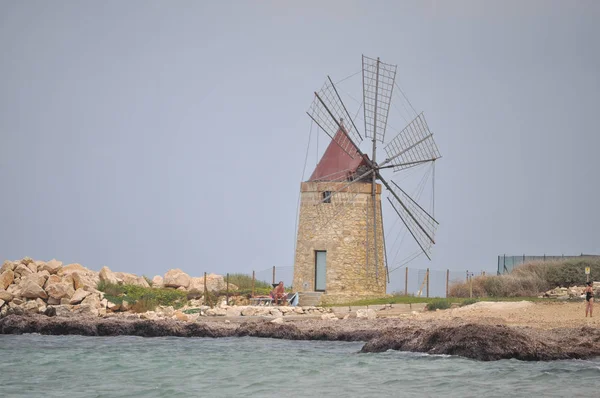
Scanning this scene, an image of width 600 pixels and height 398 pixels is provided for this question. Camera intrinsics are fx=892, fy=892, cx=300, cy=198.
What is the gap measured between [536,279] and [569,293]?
2.31 metres

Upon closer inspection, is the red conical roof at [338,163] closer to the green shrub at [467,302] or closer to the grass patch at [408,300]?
the grass patch at [408,300]

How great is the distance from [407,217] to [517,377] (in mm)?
17797

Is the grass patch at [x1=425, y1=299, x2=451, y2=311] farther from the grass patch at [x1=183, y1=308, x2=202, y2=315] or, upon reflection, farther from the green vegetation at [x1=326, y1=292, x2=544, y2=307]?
the grass patch at [x1=183, y1=308, x2=202, y2=315]

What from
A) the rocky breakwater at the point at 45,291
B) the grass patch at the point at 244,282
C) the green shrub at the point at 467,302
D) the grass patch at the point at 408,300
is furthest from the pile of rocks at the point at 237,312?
the grass patch at the point at 244,282

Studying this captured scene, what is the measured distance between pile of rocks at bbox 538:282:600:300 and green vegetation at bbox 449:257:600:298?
32.5 inches

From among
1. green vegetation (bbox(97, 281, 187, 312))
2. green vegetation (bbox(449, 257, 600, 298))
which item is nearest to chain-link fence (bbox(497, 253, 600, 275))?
green vegetation (bbox(449, 257, 600, 298))

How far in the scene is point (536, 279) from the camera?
30.4 metres

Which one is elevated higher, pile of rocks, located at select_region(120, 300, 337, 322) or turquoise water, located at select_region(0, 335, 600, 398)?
pile of rocks, located at select_region(120, 300, 337, 322)

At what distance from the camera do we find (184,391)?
47.3 ft

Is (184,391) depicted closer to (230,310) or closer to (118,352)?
(118,352)

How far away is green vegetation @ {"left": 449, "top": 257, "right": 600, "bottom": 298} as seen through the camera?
3011 cm

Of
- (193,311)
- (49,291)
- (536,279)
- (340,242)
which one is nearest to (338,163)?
(340,242)

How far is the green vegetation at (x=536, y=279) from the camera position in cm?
3011

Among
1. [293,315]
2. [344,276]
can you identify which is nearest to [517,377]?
[293,315]
